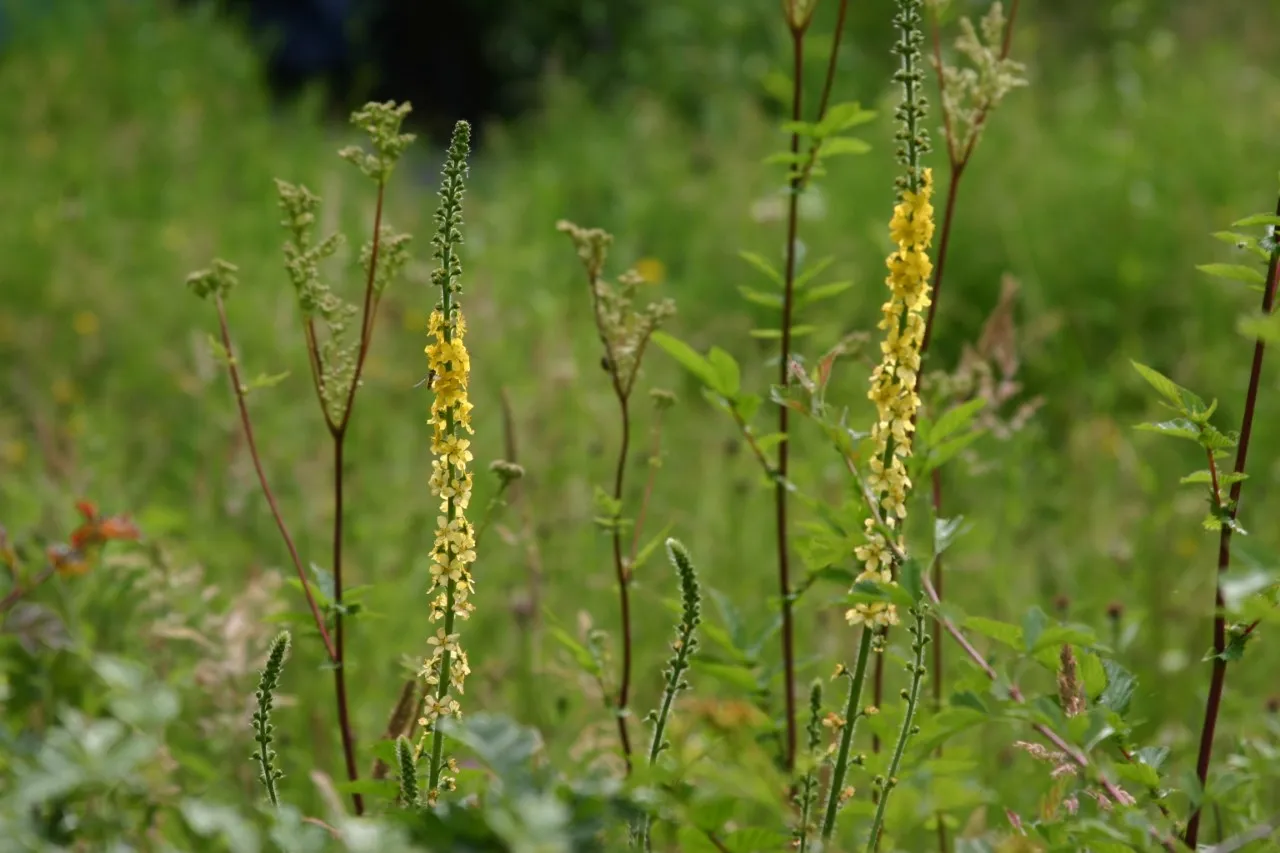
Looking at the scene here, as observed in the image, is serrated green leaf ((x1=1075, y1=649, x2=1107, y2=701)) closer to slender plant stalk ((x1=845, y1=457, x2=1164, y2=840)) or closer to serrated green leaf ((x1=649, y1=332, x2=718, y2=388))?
slender plant stalk ((x1=845, y1=457, x2=1164, y2=840))

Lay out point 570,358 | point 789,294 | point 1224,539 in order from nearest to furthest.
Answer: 1. point 1224,539
2. point 789,294
3. point 570,358

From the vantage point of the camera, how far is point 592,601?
320 cm

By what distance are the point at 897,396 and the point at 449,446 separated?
433mm

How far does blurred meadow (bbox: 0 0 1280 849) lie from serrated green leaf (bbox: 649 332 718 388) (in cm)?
35

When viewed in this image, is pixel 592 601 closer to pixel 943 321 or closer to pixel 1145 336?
pixel 943 321

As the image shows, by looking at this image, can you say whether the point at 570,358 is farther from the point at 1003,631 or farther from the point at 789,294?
the point at 1003,631

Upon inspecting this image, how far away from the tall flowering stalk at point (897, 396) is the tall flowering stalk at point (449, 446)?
0.38 m

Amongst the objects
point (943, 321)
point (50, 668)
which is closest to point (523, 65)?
point (943, 321)

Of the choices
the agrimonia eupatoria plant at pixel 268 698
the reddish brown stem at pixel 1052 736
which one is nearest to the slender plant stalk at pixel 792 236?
the reddish brown stem at pixel 1052 736

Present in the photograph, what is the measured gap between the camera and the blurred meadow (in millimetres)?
2676

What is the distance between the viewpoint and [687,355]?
1.64 metres

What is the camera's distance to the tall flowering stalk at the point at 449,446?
1.32m

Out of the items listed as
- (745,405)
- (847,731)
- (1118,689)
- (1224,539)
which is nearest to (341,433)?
(745,405)

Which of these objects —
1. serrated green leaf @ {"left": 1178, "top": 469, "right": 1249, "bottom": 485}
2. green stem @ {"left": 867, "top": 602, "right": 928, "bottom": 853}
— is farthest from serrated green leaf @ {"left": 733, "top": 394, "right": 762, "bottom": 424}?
serrated green leaf @ {"left": 1178, "top": 469, "right": 1249, "bottom": 485}
